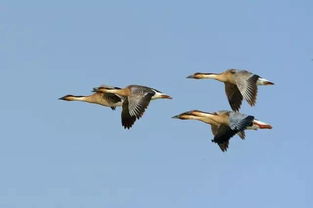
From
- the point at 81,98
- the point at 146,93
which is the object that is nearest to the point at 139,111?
the point at 146,93

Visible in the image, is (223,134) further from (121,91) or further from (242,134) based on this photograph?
(121,91)

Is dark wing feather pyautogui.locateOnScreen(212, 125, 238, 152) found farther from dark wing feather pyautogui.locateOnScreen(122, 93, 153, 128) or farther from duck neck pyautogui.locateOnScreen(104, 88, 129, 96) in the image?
duck neck pyautogui.locateOnScreen(104, 88, 129, 96)

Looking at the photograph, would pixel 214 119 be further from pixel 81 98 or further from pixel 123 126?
pixel 81 98

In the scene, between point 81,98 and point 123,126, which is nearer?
point 123,126

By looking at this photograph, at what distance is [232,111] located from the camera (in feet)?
179

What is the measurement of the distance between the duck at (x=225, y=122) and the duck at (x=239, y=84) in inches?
42.7

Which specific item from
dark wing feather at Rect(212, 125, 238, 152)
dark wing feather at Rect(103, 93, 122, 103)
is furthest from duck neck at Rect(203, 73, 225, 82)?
dark wing feather at Rect(103, 93, 122, 103)

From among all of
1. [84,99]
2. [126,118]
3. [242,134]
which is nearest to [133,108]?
[126,118]

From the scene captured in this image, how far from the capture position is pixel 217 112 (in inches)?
2162

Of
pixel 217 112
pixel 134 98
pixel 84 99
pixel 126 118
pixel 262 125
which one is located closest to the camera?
pixel 217 112

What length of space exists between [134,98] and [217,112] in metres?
3.40

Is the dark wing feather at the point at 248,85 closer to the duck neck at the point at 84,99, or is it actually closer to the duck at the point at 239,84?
the duck at the point at 239,84

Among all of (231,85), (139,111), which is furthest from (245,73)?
(139,111)

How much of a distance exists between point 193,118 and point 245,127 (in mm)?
3097
